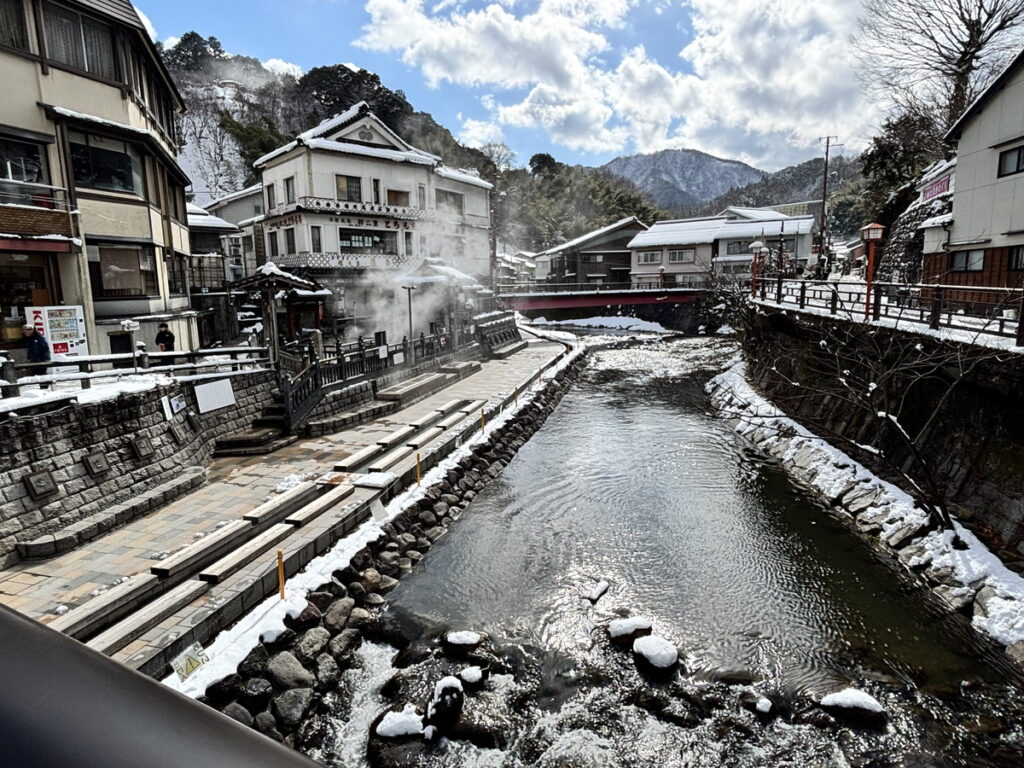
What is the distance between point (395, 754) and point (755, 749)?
4.45m

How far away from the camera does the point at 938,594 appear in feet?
33.6

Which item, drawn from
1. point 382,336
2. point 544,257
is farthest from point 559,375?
point 544,257

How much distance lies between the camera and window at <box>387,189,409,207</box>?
121ft

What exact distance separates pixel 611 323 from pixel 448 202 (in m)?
19.3

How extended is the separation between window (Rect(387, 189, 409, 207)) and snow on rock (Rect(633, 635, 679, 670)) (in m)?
33.0

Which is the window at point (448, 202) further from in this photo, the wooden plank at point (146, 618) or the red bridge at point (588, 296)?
the wooden plank at point (146, 618)

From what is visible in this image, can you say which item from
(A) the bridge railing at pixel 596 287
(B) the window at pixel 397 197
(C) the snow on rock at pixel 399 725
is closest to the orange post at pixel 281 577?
(C) the snow on rock at pixel 399 725

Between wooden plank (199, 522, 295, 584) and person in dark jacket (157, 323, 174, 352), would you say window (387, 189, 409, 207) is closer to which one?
person in dark jacket (157, 323, 174, 352)

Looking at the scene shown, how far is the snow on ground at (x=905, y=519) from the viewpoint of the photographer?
30.2 feet

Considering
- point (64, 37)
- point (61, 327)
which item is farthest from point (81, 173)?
point (61, 327)

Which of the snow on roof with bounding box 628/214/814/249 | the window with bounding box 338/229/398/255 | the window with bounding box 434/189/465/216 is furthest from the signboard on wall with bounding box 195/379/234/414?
the snow on roof with bounding box 628/214/814/249

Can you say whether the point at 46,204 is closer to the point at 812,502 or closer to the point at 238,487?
the point at 238,487

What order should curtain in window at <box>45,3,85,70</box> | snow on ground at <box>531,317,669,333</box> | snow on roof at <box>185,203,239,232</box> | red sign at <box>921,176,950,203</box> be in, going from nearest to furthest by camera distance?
1. curtain in window at <box>45,3,85,70</box>
2. red sign at <box>921,176,950,203</box>
3. snow on roof at <box>185,203,239,232</box>
4. snow on ground at <box>531,317,669,333</box>

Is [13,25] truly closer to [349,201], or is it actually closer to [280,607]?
[280,607]
